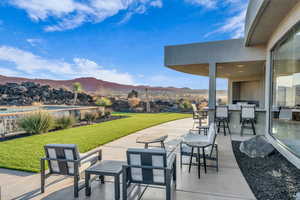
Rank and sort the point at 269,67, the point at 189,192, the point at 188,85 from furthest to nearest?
1. the point at 188,85
2. the point at 269,67
3. the point at 189,192

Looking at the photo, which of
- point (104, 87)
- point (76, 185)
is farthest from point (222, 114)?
point (104, 87)

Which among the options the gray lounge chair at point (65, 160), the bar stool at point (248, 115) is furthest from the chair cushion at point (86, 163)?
the bar stool at point (248, 115)

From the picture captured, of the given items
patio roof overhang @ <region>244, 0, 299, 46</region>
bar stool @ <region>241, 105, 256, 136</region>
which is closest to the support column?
bar stool @ <region>241, 105, 256, 136</region>

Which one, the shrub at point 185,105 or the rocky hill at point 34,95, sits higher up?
the rocky hill at point 34,95

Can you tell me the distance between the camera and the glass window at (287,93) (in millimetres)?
4052

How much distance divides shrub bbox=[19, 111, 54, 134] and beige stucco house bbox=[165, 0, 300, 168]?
5.62 m

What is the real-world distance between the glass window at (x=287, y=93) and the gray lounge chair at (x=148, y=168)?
3266 mm

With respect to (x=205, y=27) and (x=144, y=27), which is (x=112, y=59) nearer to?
(x=144, y=27)

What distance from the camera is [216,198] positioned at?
2.32 metres

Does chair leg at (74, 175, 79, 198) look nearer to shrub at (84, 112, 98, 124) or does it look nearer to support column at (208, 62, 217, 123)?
support column at (208, 62, 217, 123)

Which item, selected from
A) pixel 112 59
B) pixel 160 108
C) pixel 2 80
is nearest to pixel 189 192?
pixel 160 108

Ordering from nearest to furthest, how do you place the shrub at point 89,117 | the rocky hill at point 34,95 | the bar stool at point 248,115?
the bar stool at point 248,115 < the shrub at point 89,117 < the rocky hill at point 34,95

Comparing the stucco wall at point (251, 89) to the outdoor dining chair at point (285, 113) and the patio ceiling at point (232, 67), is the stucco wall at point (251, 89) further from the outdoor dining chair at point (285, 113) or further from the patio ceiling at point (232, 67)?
the outdoor dining chair at point (285, 113)

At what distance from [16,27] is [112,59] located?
28.0 feet
